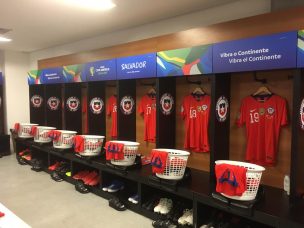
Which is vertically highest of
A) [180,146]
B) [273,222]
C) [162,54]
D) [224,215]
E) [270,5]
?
[270,5]

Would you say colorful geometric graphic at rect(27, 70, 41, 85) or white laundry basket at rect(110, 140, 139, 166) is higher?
colorful geometric graphic at rect(27, 70, 41, 85)

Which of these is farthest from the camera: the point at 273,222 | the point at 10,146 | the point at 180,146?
the point at 10,146

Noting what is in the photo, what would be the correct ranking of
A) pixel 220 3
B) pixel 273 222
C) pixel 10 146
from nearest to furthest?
1. pixel 273 222
2. pixel 220 3
3. pixel 10 146

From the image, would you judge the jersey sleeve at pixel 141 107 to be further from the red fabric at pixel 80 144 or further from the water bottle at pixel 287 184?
the water bottle at pixel 287 184

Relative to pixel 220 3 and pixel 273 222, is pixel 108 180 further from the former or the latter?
→ pixel 220 3

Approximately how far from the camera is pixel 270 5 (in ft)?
9.07

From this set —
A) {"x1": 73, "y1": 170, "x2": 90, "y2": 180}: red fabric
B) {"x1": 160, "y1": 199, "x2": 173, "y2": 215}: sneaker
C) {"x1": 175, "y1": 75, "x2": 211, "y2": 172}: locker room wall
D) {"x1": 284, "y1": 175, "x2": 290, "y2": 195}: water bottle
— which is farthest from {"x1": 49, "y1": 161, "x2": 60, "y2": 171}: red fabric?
{"x1": 284, "y1": 175, "x2": 290, "y2": 195}: water bottle

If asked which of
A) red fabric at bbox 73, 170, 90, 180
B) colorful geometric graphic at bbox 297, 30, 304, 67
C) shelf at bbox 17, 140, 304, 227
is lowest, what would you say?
red fabric at bbox 73, 170, 90, 180

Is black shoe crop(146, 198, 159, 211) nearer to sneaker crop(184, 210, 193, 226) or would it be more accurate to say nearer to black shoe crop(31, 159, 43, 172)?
sneaker crop(184, 210, 193, 226)

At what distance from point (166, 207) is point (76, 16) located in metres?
2.70

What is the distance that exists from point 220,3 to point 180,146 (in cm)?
182

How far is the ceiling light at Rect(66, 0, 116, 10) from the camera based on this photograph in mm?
3054

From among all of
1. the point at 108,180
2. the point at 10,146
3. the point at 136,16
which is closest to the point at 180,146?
the point at 108,180

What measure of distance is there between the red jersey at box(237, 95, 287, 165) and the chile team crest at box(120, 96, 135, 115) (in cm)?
168
